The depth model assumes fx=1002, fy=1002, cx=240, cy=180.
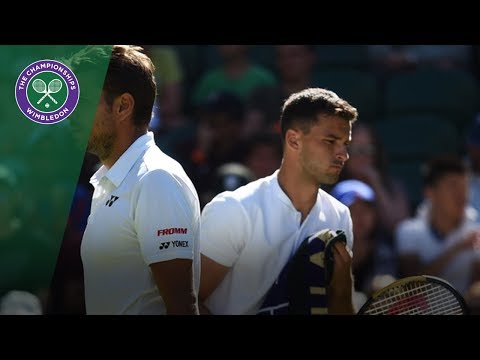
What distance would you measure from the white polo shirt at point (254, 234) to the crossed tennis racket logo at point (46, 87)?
58 cm

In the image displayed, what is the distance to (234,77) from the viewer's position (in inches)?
136

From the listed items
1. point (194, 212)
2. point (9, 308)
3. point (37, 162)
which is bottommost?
point (9, 308)

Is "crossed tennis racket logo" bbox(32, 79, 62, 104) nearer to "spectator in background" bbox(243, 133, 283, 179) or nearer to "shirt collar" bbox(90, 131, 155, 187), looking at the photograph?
"shirt collar" bbox(90, 131, 155, 187)

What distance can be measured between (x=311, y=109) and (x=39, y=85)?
832mm

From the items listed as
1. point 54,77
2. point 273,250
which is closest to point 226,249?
point 273,250

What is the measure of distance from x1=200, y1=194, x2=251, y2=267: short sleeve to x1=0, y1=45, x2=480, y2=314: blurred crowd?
0.22 ft

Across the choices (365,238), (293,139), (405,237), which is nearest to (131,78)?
(293,139)

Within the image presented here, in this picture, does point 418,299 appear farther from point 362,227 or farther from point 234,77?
point 234,77

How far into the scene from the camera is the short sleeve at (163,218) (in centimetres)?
262

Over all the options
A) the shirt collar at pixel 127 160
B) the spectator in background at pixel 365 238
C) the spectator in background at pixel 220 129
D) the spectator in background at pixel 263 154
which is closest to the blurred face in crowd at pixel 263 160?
the spectator in background at pixel 263 154

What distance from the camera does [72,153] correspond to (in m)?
3.02

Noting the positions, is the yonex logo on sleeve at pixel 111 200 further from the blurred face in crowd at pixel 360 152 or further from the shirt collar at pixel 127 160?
the blurred face in crowd at pixel 360 152
